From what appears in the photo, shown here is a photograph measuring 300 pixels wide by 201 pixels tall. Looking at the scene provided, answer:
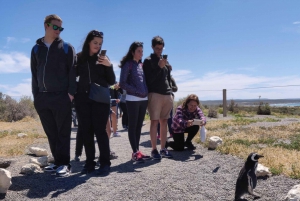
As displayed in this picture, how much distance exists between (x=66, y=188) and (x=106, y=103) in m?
1.12

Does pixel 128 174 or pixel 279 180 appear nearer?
pixel 279 180

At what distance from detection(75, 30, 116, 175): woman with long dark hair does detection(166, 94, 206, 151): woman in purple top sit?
1.80m

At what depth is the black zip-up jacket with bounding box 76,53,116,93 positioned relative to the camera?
12.8ft

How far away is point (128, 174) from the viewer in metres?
3.83

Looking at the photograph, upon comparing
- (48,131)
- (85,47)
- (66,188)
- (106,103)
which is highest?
(85,47)

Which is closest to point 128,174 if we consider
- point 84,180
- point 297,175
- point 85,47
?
point 84,180

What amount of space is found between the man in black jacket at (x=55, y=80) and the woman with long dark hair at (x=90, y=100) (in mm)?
157

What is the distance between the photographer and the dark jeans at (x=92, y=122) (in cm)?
388

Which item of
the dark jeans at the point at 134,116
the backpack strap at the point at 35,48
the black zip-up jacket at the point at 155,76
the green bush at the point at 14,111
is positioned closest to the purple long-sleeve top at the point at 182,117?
the black zip-up jacket at the point at 155,76

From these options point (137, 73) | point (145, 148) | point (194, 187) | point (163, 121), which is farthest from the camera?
point (145, 148)

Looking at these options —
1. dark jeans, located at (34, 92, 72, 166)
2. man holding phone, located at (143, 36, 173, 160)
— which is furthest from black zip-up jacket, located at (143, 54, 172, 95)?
dark jeans, located at (34, 92, 72, 166)

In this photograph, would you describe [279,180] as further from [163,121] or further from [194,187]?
[163,121]

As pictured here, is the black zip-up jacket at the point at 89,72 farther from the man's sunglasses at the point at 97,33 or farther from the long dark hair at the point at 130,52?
the long dark hair at the point at 130,52

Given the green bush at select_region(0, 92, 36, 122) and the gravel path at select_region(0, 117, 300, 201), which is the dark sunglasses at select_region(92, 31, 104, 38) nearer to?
the gravel path at select_region(0, 117, 300, 201)
